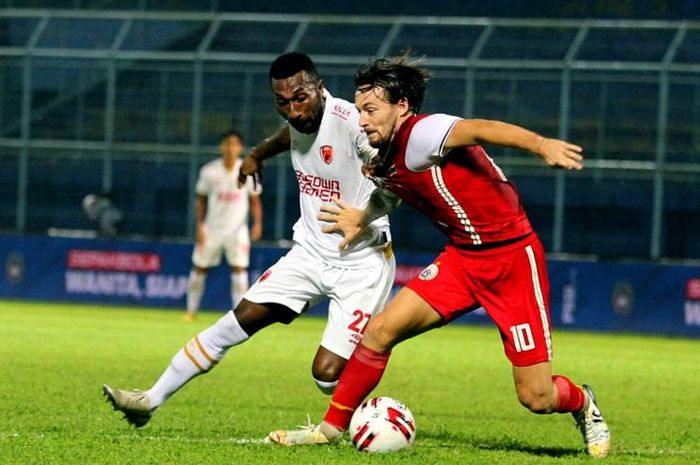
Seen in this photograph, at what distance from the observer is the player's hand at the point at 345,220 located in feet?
28.7

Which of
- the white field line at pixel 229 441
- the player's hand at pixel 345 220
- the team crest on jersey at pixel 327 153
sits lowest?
the white field line at pixel 229 441

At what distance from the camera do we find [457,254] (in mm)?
8352

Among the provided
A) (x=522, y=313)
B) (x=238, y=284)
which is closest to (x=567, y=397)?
(x=522, y=313)

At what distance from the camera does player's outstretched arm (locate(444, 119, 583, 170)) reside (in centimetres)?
707

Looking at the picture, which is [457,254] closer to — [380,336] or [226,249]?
[380,336]

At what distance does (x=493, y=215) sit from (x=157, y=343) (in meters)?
8.94

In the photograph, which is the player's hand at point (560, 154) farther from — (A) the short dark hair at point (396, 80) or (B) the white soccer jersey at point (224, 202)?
(B) the white soccer jersey at point (224, 202)

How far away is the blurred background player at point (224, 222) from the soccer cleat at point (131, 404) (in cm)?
1143

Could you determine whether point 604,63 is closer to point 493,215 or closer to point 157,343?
point 157,343

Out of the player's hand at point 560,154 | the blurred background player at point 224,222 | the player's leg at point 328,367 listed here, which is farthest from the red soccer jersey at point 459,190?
the blurred background player at point 224,222

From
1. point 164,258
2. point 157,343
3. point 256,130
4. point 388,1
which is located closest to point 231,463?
point 157,343

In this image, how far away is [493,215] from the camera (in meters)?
8.19

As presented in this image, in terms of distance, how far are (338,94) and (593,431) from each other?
16420mm

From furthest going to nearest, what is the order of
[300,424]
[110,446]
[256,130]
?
1. [256,130]
2. [300,424]
3. [110,446]
